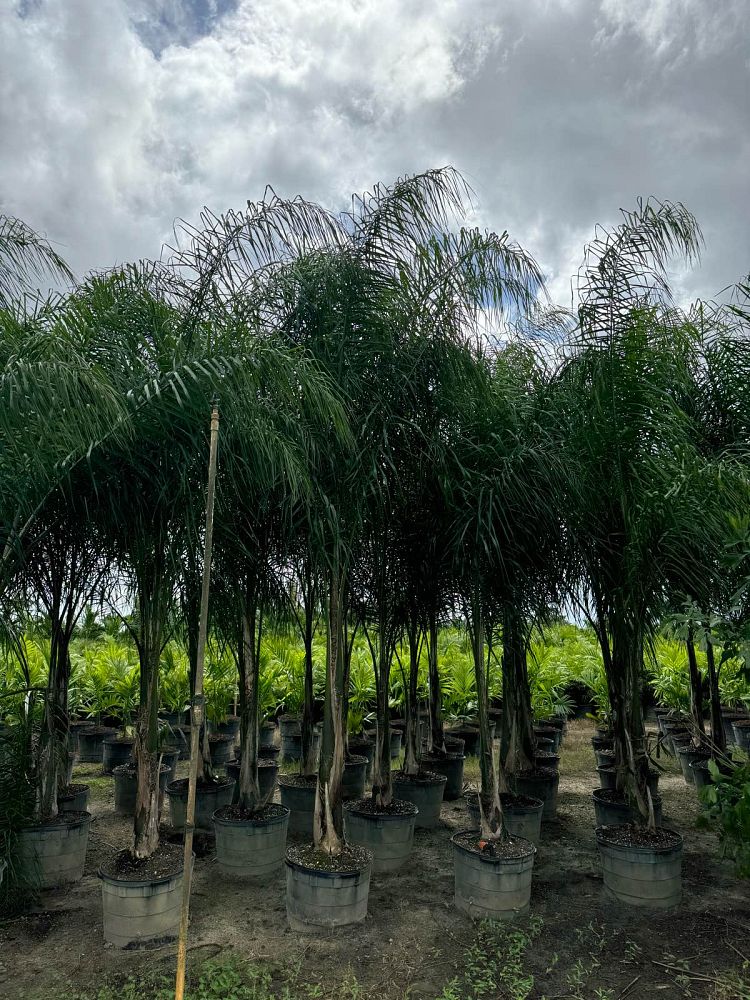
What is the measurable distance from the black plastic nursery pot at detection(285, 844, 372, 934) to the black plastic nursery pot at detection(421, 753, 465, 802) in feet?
9.29

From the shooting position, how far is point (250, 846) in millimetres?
4848

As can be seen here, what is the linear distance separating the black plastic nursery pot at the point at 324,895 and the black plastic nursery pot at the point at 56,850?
1479 mm

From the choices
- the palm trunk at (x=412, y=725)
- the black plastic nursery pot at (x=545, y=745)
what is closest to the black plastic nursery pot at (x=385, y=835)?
the palm trunk at (x=412, y=725)

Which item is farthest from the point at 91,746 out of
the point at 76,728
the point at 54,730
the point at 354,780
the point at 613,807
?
the point at 613,807

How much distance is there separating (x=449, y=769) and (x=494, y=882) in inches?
113

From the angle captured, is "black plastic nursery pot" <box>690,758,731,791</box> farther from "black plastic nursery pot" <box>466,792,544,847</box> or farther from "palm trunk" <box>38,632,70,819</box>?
"palm trunk" <box>38,632,70,819</box>

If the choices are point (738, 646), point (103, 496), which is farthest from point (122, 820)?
point (738, 646)

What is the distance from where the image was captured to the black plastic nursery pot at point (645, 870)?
439 cm

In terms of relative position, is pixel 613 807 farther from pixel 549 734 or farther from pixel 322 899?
pixel 549 734

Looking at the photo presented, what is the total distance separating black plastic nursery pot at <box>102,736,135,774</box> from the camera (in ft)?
26.0

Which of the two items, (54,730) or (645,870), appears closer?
(645,870)

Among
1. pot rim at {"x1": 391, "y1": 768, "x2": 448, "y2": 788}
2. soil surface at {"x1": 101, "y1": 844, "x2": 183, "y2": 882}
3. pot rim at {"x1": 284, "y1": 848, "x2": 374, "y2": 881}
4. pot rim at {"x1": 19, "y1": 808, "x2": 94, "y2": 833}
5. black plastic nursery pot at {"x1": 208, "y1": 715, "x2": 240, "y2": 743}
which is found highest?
black plastic nursery pot at {"x1": 208, "y1": 715, "x2": 240, "y2": 743}

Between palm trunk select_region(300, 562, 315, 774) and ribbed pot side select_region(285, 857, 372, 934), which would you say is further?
palm trunk select_region(300, 562, 315, 774)

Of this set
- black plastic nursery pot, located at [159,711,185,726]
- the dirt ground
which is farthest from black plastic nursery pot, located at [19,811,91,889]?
black plastic nursery pot, located at [159,711,185,726]
